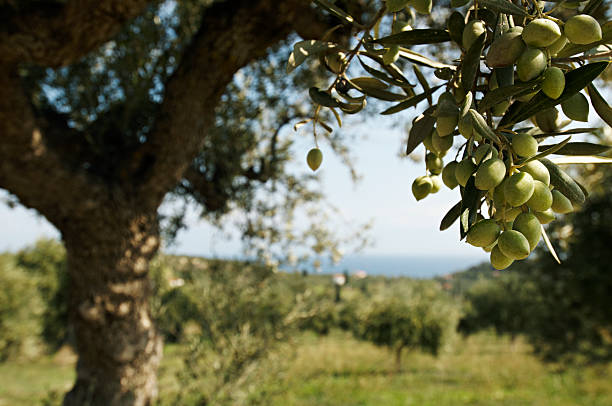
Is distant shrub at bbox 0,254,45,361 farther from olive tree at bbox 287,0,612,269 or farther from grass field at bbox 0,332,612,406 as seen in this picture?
olive tree at bbox 287,0,612,269

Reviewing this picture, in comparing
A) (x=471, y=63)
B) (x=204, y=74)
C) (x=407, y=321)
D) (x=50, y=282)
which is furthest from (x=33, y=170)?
(x=50, y=282)

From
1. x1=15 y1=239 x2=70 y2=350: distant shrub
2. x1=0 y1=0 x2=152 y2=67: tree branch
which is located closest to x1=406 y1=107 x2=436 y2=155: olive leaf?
x1=0 y1=0 x2=152 y2=67: tree branch

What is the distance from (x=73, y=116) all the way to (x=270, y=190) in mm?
1601

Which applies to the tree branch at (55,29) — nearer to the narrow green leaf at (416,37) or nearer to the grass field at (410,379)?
the narrow green leaf at (416,37)

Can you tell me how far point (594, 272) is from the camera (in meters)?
6.67

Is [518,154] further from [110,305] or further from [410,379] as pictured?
[410,379]

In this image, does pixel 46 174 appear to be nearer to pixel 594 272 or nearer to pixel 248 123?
pixel 248 123

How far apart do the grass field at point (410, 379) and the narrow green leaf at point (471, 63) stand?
4.23m

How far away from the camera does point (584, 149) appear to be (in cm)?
56

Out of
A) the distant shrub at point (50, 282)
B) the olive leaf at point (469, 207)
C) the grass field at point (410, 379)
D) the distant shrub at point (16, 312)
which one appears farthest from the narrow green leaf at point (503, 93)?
the distant shrub at point (50, 282)

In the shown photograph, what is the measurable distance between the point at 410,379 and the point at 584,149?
594 inches

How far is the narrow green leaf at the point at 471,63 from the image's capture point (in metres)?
0.56

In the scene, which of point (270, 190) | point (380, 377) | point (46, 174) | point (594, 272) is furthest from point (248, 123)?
point (380, 377)

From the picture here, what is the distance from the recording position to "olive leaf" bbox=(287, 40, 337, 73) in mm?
678
